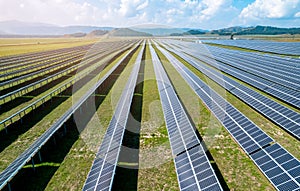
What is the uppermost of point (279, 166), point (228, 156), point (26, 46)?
point (26, 46)

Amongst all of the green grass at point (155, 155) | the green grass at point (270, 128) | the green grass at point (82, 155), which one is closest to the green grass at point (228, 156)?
the green grass at point (155, 155)

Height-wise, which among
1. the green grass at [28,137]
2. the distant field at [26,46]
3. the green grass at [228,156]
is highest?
the distant field at [26,46]

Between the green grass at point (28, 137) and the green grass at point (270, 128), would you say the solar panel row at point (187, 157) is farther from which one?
the green grass at point (28, 137)

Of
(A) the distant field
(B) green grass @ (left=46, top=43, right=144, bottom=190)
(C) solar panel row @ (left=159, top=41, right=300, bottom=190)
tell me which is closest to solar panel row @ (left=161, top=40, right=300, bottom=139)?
(C) solar panel row @ (left=159, top=41, right=300, bottom=190)

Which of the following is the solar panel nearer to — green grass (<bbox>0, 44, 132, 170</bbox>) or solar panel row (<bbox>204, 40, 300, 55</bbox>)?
green grass (<bbox>0, 44, 132, 170</bbox>)

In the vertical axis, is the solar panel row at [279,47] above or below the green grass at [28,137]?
above

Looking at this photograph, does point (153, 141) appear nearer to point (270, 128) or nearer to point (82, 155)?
point (82, 155)

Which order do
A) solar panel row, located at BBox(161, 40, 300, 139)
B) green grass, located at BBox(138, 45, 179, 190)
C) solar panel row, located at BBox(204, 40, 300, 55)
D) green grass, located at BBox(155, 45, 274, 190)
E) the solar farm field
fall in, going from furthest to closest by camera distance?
solar panel row, located at BBox(204, 40, 300, 55)
solar panel row, located at BBox(161, 40, 300, 139)
green grass, located at BBox(138, 45, 179, 190)
green grass, located at BBox(155, 45, 274, 190)
the solar farm field

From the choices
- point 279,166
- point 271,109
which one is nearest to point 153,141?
point 279,166

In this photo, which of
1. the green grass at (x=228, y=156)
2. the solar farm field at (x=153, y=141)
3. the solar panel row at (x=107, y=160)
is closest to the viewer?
the solar panel row at (x=107, y=160)
